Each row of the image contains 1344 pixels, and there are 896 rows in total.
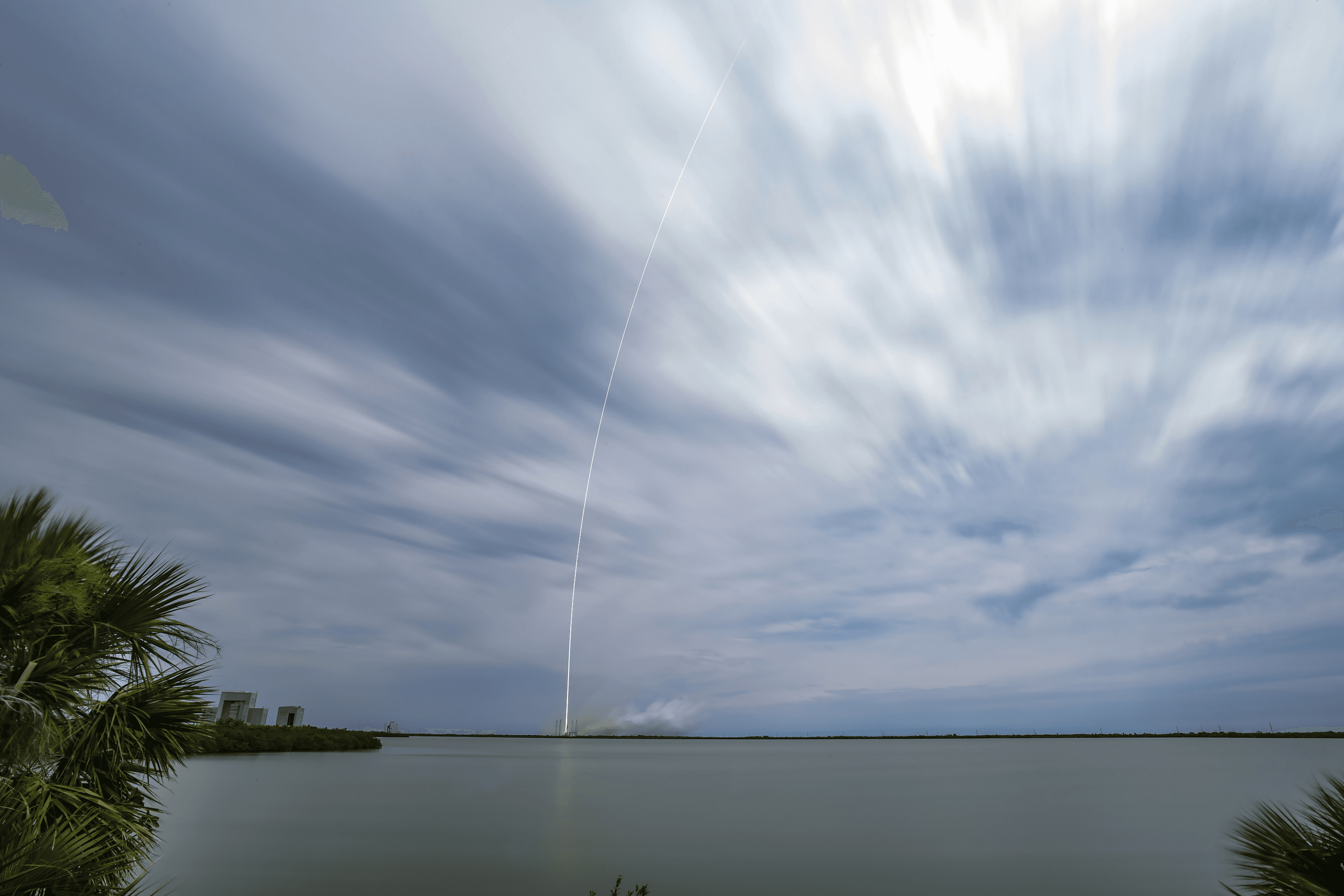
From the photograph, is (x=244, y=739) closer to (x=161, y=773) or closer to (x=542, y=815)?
(x=542, y=815)

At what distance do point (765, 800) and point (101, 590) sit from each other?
6606 cm

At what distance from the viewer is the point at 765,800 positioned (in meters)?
65.4

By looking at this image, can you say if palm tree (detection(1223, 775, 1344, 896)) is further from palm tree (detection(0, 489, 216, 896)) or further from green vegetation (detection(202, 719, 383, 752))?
green vegetation (detection(202, 719, 383, 752))

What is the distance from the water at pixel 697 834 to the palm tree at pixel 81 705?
13661 mm

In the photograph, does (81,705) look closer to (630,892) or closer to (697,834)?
(630,892)

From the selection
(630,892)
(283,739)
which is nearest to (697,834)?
(630,892)

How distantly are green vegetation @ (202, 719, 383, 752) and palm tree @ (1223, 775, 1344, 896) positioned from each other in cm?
14343

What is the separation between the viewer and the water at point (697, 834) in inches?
1156

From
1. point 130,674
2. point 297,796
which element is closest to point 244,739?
point 297,796

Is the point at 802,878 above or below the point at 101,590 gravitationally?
below

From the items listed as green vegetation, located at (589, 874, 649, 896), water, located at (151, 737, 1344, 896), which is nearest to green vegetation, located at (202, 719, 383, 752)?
water, located at (151, 737, 1344, 896)

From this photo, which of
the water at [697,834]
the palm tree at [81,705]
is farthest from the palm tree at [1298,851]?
the water at [697,834]

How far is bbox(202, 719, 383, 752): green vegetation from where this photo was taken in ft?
449

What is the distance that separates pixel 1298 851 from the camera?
7969 millimetres
